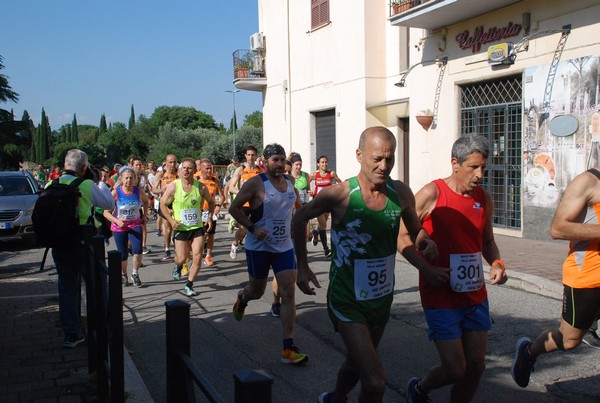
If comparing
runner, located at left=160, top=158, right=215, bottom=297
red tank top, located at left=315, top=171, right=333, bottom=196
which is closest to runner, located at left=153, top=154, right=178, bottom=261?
runner, located at left=160, top=158, right=215, bottom=297

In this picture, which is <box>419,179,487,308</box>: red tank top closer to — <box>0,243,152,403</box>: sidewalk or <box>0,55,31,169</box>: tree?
<box>0,243,152,403</box>: sidewalk

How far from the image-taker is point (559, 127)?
39.2 ft

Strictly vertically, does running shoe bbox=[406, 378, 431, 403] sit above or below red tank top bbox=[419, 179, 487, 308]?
below

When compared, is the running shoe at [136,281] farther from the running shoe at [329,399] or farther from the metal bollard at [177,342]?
the metal bollard at [177,342]

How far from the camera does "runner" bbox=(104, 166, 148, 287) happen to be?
8.91 meters

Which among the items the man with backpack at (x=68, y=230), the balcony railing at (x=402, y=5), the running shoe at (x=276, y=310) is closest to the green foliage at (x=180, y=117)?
the balcony railing at (x=402, y=5)

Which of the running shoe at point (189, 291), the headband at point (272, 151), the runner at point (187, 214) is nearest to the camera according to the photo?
the headband at point (272, 151)

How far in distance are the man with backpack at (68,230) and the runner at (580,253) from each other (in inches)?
165

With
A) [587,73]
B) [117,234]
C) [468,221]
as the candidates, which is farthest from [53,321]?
[587,73]

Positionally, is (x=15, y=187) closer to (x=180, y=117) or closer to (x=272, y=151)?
(x=272, y=151)

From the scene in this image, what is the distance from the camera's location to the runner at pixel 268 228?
577 centimetres

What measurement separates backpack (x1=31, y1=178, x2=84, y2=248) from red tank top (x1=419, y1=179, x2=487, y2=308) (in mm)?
3459

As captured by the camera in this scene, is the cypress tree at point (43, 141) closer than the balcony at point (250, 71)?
No

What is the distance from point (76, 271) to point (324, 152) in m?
17.0
